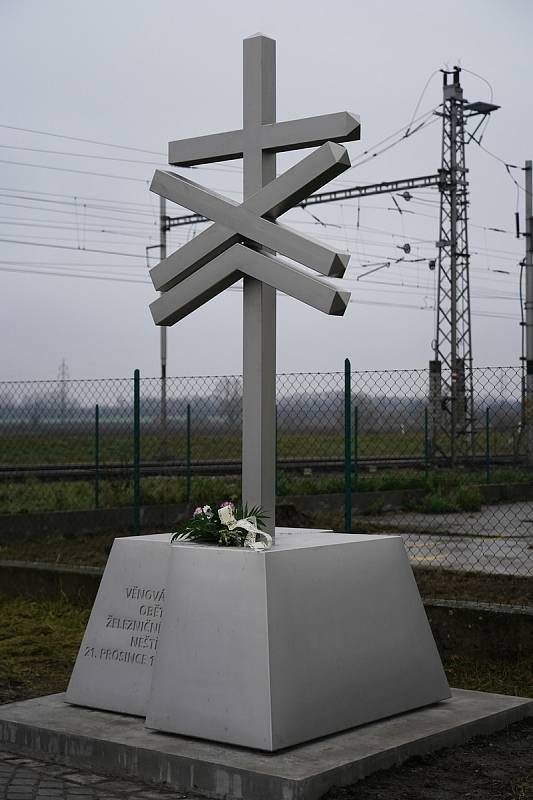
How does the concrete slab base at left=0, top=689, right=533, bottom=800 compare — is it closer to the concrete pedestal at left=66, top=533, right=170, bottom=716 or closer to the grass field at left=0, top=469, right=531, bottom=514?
the concrete pedestal at left=66, top=533, right=170, bottom=716

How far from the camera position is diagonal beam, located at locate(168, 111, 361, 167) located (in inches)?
251

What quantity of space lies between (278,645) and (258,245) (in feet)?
7.62

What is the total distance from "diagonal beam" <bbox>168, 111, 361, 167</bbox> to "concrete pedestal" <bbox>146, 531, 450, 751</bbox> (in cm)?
227

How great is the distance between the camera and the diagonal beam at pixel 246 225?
6316 mm

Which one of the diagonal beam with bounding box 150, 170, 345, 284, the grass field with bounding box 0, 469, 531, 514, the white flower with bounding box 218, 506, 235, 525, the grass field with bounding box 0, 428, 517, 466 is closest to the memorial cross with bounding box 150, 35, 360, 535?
the diagonal beam with bounding box 150, 170, 345, 284

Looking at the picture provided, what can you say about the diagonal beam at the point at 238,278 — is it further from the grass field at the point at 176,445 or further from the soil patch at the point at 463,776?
the grass field at the point at 176,445

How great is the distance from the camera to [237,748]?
18.9 feet

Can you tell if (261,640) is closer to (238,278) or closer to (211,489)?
(238,278)

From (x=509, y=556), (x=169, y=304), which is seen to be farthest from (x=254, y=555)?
(x=509, y=556)

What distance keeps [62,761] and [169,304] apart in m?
2.68

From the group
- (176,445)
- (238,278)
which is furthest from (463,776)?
(176,445)

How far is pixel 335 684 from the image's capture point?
19.9 feet

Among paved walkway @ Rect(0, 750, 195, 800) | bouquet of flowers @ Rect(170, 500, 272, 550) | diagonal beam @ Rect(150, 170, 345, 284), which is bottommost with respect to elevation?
paved walkway @ Rect(0, 750, 195, 800)

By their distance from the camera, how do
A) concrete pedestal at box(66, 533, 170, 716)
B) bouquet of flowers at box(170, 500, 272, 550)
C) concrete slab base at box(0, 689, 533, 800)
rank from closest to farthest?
concrete slab base at box(0, 689, 533, 800)
bouquet of flowers at box(170, 500, 272, 550)
concrete pedestal at box(66, 533, 170, 716)
